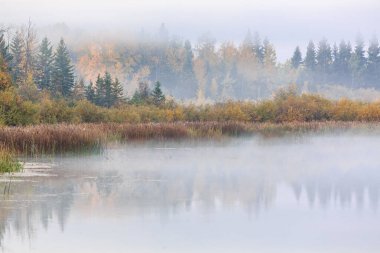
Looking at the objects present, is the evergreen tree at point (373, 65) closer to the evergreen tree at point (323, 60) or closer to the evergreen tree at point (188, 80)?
the evergreen tree at point (323, 60)

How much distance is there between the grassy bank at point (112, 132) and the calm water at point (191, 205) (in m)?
0.64

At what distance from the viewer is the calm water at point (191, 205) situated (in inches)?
347

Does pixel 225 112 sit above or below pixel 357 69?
below

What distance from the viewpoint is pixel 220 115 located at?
1495 inches

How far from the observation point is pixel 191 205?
457 inches

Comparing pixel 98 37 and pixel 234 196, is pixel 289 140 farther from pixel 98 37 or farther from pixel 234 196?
pixel 98 37

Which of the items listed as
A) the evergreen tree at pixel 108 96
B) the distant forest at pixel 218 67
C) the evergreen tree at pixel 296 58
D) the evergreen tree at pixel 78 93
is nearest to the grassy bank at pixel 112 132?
the evergreen tree at pixel 108 96

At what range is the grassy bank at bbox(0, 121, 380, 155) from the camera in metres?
17.8

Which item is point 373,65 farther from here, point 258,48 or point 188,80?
point 188,80

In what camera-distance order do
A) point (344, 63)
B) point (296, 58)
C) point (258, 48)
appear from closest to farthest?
point (344, 63) → point (258, 48) → point (296, 58)

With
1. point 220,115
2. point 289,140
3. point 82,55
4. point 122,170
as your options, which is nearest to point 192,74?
point 82,55

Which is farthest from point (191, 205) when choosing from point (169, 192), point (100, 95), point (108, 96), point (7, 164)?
point (100, 95)

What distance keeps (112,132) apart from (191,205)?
1251 cm

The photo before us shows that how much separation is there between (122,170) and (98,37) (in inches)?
3180
